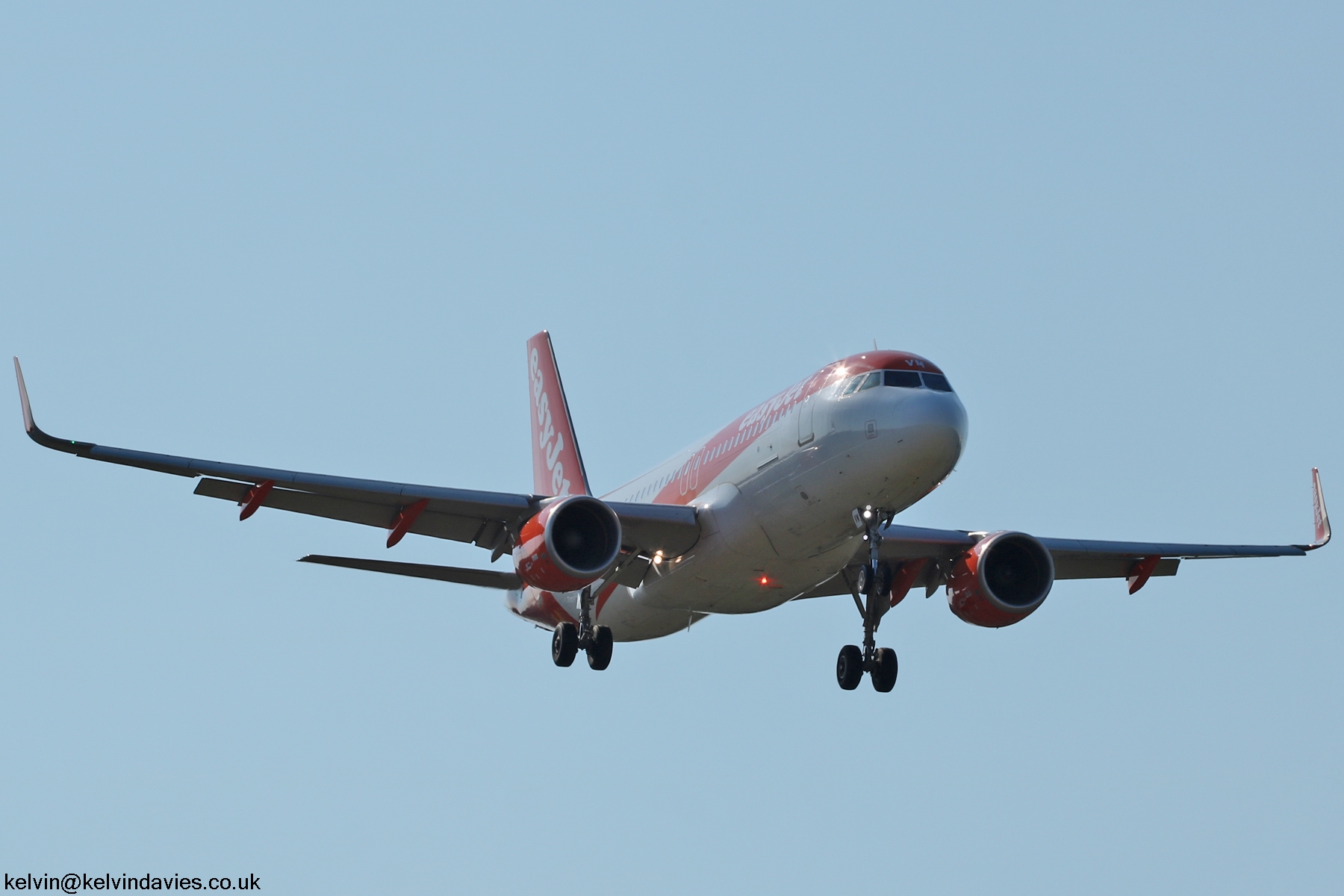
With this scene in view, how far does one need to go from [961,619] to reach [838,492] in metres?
7.15

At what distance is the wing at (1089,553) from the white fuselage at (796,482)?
2945mm

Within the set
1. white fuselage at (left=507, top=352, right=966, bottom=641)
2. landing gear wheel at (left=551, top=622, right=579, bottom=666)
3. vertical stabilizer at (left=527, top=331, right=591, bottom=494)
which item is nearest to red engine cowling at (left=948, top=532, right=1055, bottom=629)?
white fuselage at (left=507, top=352, right=966, bottom=641)

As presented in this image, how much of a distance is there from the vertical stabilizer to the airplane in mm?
5622

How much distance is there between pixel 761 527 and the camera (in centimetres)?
3056

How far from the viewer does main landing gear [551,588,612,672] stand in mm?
34750

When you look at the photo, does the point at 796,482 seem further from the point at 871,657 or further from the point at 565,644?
the point at 565,644

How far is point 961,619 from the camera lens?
35000mm

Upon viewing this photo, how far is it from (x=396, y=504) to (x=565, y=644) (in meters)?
5.18

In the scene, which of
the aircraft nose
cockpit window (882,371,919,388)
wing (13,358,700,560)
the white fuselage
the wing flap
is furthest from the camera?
the wing flap

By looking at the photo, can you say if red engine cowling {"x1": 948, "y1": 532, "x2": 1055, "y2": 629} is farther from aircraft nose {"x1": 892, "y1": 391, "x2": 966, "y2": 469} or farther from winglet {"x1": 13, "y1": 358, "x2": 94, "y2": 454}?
winglet {"x1": 13, "y1": 358, "x2": 94, "y2": 454}

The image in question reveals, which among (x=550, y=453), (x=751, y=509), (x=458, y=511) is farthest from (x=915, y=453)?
(x=550, y=453)

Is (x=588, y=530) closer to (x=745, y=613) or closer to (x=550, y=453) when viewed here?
(x=745, y=613)

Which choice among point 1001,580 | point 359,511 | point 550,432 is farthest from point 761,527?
point 550,432

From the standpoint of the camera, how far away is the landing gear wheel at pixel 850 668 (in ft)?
110
